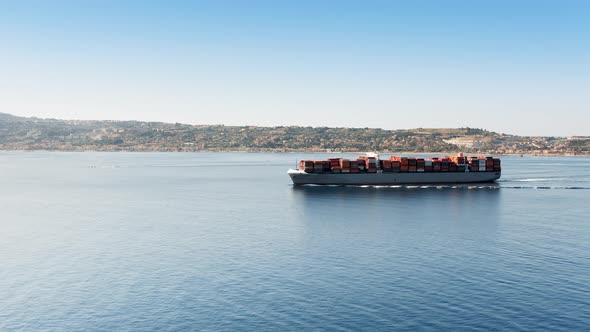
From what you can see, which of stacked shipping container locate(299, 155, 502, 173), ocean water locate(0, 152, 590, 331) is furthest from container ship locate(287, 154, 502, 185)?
ocean water locate(0, 152, 590, 331)

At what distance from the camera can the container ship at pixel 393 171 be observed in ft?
439

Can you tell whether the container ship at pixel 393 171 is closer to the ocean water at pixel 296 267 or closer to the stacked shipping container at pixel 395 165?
the stacked shipping container at pixel 395 165

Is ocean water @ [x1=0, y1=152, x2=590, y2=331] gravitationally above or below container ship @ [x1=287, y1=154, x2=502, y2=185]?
below

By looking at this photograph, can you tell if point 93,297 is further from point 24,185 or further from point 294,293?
point 24,185

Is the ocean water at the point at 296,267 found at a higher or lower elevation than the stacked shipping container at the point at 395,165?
lower

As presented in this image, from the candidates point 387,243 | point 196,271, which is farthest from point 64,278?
point 387,243

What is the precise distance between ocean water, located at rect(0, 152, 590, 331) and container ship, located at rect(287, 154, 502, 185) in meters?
33.6

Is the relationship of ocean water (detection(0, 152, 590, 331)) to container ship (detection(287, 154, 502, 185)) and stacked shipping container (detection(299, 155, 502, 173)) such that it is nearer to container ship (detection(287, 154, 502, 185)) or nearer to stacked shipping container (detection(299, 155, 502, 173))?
container ship (detection(287, 154, 502, 185))

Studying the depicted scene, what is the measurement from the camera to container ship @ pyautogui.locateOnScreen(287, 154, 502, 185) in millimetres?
133875

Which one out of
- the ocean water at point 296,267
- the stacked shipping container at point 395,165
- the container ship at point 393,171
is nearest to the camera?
the ocean water at point 296,267

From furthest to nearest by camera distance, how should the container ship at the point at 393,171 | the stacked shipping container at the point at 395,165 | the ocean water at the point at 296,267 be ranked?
the stacked shipping container at the point at 395,165 < the container ship at the point at 393,171 < the ocean water at the point at 296,267

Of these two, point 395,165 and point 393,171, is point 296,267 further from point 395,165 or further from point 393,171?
point 395,165

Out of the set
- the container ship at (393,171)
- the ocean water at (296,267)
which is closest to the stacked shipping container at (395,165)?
the container ship at (393,171)

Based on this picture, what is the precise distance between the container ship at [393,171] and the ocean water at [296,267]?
33.6m
